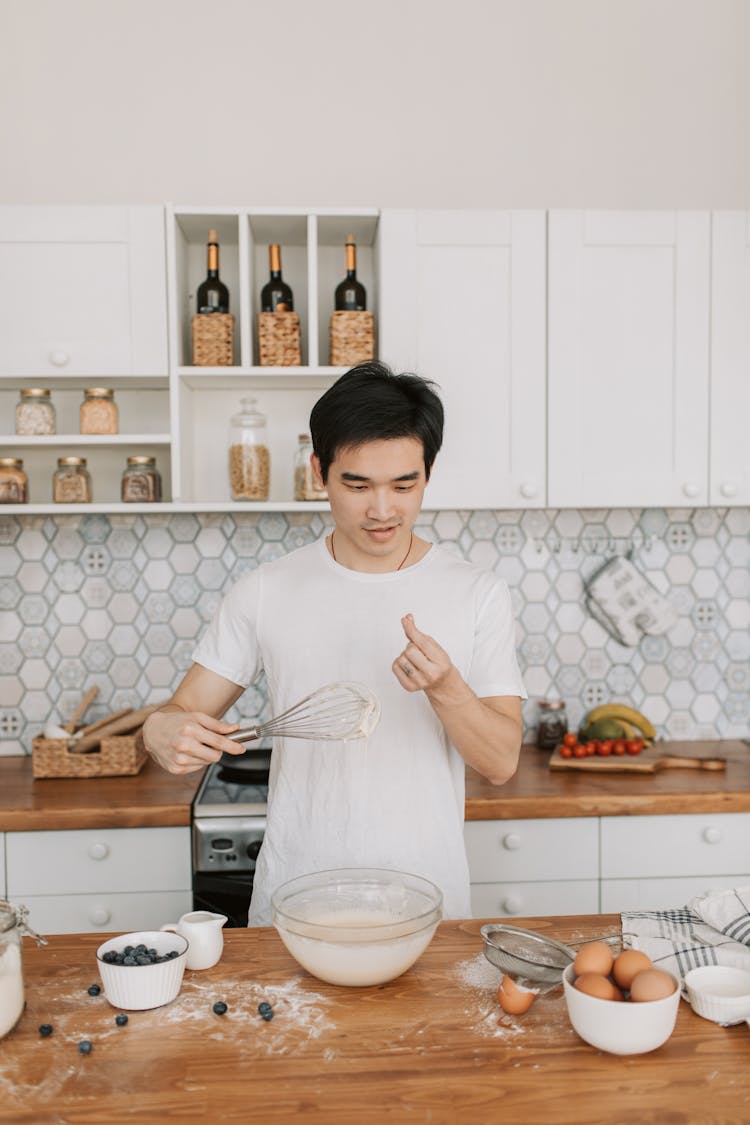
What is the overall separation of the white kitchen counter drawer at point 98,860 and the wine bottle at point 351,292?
1.47m

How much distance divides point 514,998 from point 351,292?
199cm

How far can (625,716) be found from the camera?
118 inches

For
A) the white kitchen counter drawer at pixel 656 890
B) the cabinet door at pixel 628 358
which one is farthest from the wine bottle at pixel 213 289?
the white kitchen counter drawer at pixel 656 890

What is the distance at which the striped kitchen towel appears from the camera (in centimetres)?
133

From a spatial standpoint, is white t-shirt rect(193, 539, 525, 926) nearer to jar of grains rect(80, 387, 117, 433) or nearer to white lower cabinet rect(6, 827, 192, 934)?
white lower cabinet rect(6, 827, 192, 934)

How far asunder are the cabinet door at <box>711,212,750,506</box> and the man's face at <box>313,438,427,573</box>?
4.48 feet

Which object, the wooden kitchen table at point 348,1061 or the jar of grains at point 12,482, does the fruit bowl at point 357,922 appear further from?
the jar of grains at point 12,482

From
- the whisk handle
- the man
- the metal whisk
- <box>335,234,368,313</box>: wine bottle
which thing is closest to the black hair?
the man

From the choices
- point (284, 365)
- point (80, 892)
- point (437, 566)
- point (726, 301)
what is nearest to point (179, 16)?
point (284, 365)

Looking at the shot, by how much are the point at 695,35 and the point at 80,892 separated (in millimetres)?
3089

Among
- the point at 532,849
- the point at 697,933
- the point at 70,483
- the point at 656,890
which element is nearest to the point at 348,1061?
the point at 697,933

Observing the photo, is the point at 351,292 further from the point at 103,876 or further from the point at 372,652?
the point at 103,876

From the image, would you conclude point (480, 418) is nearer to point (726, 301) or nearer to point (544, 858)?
point (726, 301)

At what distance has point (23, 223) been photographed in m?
2.57
